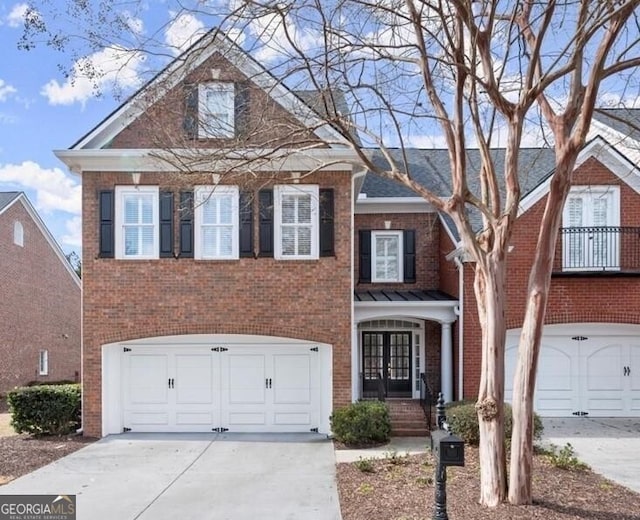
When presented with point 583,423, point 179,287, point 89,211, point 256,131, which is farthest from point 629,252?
point 89,211

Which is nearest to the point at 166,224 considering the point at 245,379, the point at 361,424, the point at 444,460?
the point at 245,379

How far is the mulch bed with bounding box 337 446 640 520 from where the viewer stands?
239 inches

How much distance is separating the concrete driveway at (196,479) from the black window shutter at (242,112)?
5.22 meters

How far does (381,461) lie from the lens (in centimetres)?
891

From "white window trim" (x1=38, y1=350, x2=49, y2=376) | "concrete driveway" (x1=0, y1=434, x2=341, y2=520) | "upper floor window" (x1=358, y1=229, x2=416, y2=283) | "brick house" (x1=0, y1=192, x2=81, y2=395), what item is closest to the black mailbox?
"concrete driveway" (x1=0, y1=434, x2=341, y2=520)

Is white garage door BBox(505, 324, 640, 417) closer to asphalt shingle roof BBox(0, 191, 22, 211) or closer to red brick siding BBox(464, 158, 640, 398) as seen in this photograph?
red brick siding BBox(464, 158, 640, 398)

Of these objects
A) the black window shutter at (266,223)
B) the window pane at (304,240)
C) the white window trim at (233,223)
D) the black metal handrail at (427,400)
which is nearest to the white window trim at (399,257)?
the black metal handrail at (427,400)

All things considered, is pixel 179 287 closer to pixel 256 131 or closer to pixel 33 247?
pixel 256 131

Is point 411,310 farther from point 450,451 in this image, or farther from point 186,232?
point 450,451

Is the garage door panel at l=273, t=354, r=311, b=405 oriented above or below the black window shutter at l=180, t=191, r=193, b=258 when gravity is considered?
below

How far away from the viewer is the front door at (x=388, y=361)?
14.0 m

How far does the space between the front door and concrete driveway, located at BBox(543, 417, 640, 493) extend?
135 inches

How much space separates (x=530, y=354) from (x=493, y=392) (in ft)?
1.99

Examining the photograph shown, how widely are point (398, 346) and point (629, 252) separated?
18.9 ft
